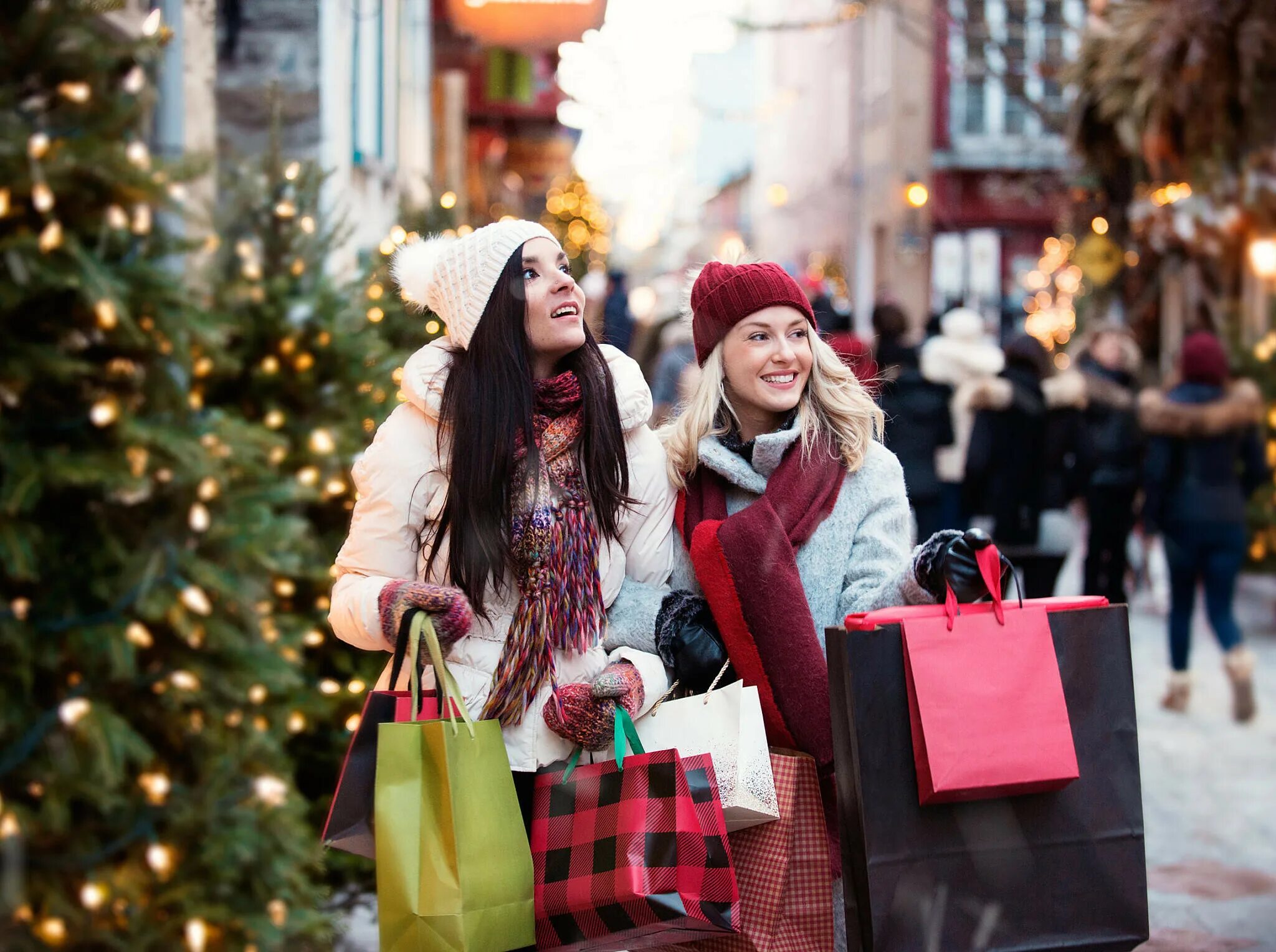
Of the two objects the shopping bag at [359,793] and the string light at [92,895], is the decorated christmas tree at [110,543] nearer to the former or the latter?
the string light at [92,895]

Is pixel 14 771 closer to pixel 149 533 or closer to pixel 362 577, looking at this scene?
pixel 149 533

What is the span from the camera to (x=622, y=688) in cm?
279

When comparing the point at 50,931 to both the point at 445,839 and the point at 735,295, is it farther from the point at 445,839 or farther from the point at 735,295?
the point at 735,295

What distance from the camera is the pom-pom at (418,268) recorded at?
3.13m

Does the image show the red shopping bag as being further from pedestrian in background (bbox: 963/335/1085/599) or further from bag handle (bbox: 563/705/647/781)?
pedestrian in background (bbox: 963/335/1085/599)

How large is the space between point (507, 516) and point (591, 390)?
12.6 inches

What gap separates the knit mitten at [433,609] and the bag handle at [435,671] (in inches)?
0.7

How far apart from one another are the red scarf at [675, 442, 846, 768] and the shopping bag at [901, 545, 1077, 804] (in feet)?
1.06

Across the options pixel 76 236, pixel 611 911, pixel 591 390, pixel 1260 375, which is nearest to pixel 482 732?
pixel 611 911

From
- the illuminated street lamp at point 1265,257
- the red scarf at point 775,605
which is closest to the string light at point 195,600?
the red scarf at point 775,605

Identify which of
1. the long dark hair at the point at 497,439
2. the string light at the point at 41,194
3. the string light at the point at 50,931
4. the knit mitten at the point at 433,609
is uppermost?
the string light at the point at 41,194

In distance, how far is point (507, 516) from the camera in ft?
9.53

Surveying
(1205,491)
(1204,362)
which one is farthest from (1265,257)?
(1205,491)

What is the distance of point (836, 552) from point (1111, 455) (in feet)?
21.9
